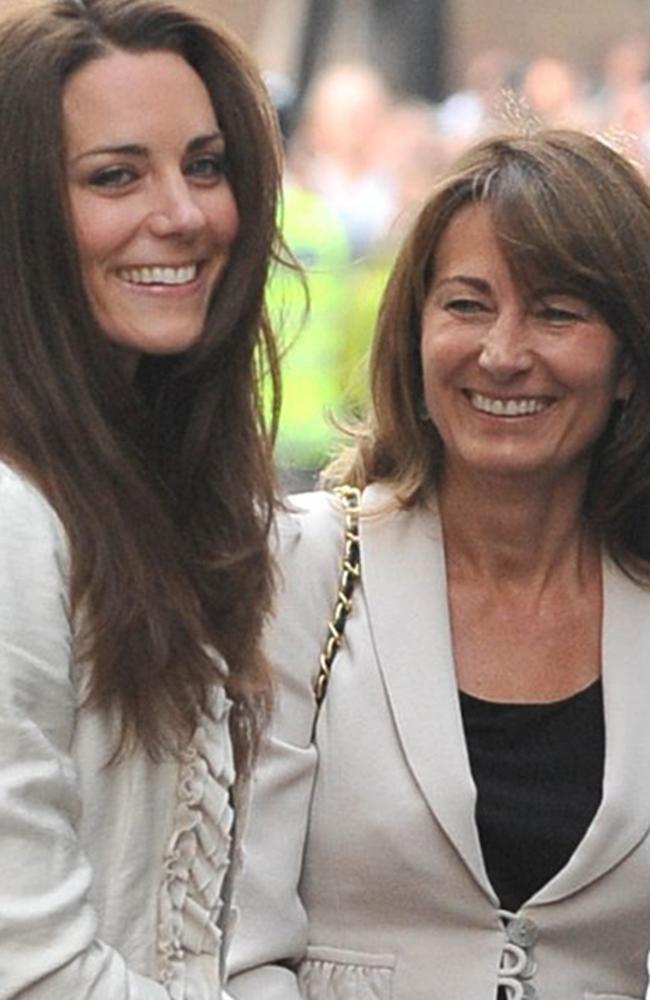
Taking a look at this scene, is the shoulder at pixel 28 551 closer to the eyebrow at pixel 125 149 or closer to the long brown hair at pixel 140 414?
the long brown hair at pixel 140 414

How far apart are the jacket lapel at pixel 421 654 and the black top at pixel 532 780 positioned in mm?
37

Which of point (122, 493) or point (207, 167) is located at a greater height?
point (207, 167)

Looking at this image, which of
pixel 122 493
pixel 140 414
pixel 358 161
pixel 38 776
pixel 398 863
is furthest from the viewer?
pixel 358 161

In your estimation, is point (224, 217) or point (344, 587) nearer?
point (224, 217)

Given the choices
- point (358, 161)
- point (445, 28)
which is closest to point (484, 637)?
point (358, 161)

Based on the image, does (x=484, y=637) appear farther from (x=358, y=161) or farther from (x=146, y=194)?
(x=358, y=161)

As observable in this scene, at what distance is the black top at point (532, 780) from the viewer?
12.4ft

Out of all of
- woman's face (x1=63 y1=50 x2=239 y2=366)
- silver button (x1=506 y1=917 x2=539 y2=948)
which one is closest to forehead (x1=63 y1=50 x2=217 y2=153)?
woman's face (x1=63 y1=50 x2=239 y2=366)

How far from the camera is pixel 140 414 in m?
3.04

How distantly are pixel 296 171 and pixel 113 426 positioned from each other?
23.9 ft

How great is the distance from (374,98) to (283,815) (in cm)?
844

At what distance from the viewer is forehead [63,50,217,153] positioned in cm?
294

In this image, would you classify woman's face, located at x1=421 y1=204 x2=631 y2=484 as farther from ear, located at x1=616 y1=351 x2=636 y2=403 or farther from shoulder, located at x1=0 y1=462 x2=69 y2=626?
shoulder, located at x1=0 y1=462 x2=69 y2=626

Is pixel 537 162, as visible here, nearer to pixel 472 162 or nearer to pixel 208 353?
pixel 472 162
